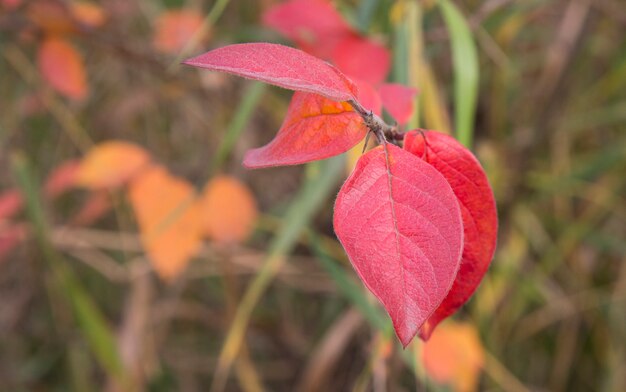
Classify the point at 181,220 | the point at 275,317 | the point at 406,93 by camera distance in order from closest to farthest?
1. the point at 406,93
2. the point at 181,220
3. the point at 275,317

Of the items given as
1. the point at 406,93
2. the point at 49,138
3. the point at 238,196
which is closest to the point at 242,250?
the point at 238,196

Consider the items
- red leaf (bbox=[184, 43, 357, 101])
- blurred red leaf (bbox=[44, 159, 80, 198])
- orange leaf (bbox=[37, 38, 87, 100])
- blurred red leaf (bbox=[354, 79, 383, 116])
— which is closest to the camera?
red leaf (bbox=[184, 43, 357, 101])

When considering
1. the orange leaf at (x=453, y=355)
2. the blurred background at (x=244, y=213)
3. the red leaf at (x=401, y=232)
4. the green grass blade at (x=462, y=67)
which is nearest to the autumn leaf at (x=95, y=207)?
the blurred background at (x=244, y=213)

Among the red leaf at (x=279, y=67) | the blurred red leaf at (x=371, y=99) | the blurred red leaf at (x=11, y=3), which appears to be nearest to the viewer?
the red leaf at (x=279, y=67)

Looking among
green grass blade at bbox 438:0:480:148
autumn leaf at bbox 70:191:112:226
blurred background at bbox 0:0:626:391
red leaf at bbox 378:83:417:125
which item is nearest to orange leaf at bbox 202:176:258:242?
blurred background at bbox 0:0:626:391

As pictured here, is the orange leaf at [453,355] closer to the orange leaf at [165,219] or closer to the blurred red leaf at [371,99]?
the orange leaf at [165,219]

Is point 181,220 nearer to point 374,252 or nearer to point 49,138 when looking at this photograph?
point 49,138

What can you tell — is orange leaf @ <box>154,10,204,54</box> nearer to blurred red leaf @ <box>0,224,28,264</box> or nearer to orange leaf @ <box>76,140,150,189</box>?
orange leaf @ <box>76,140,150,189</box>
